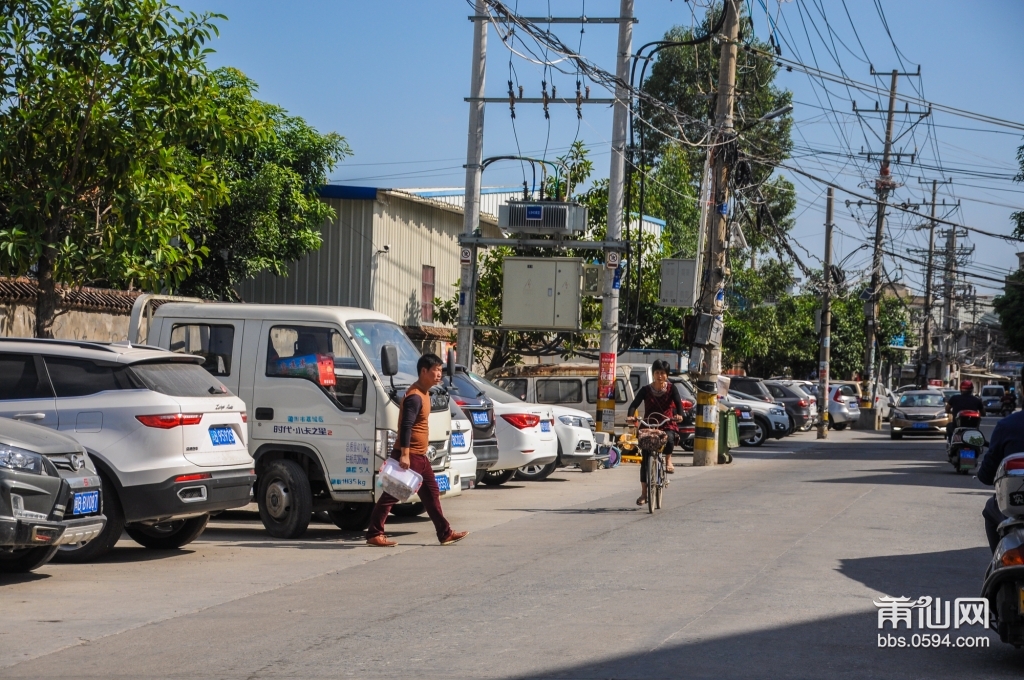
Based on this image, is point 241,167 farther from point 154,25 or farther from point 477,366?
point 154,25

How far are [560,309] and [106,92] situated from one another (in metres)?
12.2

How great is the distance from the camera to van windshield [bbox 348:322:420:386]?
12766mm

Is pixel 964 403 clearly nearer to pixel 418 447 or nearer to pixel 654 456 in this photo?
pixel 654 456

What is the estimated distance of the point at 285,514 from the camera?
12805mm

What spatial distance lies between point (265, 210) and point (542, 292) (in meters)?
6.40

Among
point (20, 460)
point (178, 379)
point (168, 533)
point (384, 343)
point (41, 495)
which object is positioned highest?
point (384, 343)

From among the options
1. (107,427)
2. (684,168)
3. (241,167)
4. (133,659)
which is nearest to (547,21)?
(241,167)

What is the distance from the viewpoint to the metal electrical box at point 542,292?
24719mm

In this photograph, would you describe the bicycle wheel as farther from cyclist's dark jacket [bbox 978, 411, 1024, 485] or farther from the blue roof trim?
the blue roof trim

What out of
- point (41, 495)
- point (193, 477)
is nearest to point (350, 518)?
point (193, 477)

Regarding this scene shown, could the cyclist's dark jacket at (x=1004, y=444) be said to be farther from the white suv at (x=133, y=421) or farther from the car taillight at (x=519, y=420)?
the car taillight at (x=519, y=420)

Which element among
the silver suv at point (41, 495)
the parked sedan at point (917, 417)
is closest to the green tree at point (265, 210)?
the silver suv at point (41, 495)

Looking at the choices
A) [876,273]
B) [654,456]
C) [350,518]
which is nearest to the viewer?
[350,518]

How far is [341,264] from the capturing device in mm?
29844
